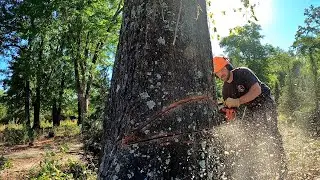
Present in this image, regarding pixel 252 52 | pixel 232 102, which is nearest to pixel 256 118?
pixel 232 102

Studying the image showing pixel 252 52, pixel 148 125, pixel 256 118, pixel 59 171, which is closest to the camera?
pixel 148 125

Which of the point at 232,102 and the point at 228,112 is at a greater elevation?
the point at 232,102

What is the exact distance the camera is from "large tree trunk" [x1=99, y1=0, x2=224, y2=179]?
2.63 m

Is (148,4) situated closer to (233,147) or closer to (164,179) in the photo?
(164,179)

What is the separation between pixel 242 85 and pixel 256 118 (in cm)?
48

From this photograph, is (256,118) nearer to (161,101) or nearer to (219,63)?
(219,63)

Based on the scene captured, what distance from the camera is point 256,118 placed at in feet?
17.9

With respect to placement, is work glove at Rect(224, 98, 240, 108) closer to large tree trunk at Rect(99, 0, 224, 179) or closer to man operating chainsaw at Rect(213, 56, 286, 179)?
man operating chainsaw at Rect(213, 56, 286, 179)

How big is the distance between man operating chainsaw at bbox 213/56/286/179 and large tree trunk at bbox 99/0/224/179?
2.59 meters

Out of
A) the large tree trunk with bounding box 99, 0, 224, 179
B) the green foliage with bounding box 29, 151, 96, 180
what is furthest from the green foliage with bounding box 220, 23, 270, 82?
the large tree trunk with bounding box 99, 0, 224, 179

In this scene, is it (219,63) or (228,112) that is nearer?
(228,112)

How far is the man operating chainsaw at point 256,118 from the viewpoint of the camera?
17.6 ft

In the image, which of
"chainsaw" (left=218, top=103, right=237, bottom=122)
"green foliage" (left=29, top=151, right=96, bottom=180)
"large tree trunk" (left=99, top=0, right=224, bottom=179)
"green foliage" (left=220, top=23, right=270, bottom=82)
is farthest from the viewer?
"green foliage" (left=220, top=23, right=270, bottom=82)

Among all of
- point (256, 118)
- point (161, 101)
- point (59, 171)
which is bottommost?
point (59, 171)
